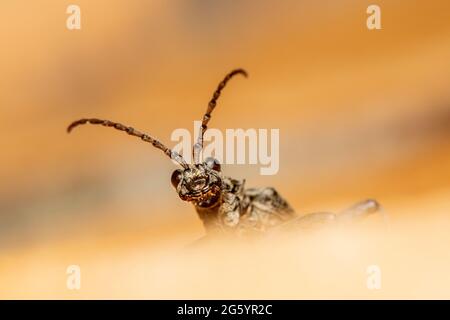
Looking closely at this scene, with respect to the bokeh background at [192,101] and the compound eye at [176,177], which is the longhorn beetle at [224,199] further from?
the bokeh background at [192,101]

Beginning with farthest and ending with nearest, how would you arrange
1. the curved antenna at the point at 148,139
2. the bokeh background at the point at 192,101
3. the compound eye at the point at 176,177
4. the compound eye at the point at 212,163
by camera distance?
the bokeh background at the point at 192,101
the compound eye at the point at 212,163
the compound eye at the point at 176,177
the curved antenna at the point at 148,139

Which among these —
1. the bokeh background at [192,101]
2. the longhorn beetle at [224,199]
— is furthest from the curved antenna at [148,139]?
the bokeh background at [192,101]

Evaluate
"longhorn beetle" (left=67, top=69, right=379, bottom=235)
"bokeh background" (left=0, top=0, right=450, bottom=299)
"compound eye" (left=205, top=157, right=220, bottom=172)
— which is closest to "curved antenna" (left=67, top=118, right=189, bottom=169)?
"longhorn beetle" (left=67, top=69, right=379, bottom=235)

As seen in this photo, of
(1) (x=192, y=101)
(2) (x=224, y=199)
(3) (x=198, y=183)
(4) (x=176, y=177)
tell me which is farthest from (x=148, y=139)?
(1) (x=192, y=101)

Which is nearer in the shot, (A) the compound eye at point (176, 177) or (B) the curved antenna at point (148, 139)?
(B) the curved antenna at point (148, 139)

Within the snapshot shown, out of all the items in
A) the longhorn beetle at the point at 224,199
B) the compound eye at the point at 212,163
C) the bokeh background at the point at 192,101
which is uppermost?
the bokeh background at the point at 192,101

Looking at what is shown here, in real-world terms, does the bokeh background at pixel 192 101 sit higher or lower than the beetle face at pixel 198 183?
higher

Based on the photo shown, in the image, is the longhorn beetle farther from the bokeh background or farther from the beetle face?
the bokeh background

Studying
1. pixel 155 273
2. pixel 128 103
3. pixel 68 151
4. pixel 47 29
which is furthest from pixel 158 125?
pixel 155 273
